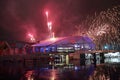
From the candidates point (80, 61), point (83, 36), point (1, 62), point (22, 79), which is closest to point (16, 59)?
point (1, 62)

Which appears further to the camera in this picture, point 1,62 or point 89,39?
point 89,39

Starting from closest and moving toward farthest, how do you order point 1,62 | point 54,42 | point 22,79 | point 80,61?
point 22,79
point 80,61
point 1,62
point 54,42

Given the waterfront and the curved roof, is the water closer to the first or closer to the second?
the waterfront

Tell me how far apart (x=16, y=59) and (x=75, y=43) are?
2642 centimetres

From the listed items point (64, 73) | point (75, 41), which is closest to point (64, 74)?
point (64, 73)

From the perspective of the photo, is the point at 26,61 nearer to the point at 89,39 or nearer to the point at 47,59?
the point at 47,59

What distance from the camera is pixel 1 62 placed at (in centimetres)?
10500

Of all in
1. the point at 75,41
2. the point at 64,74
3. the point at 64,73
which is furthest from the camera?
the point at 75,41

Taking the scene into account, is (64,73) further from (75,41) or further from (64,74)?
(75,41)

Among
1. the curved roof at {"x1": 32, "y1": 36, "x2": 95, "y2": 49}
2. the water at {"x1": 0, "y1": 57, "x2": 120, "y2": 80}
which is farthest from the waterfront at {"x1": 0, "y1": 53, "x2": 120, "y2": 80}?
the curved roof at {"x1": 32, "y1": 36, "x2": 95, "y2": 49}

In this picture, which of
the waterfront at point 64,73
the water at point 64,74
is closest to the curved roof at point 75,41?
the waterfront at point 64,73

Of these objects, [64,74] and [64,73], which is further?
[64,73]

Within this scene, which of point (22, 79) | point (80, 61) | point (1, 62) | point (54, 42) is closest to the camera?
point (22, 79)

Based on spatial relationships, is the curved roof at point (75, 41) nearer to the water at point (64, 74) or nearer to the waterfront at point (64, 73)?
the waterfront at point (64, 73)
